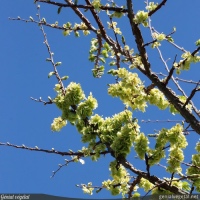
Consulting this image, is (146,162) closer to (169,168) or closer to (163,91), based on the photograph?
(169,168)

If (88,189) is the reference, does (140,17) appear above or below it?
above

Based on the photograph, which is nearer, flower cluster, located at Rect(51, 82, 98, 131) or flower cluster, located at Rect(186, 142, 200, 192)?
flower cluster, located at Rect(186, 142, 200, 192)

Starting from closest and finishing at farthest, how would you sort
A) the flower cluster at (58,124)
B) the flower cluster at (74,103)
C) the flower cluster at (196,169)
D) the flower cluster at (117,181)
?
the flower cluster at (196,169)
the flower cluster at (117,181)
the flower cluster at (74,103)
the flower cluster at (58,124)

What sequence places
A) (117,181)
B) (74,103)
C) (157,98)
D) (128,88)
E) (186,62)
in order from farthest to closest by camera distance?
(74,103) → (117,181) → (157,98) → (128,88) → (186,62)

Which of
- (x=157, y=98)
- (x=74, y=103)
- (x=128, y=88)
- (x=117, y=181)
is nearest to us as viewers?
(x=128, y=88)

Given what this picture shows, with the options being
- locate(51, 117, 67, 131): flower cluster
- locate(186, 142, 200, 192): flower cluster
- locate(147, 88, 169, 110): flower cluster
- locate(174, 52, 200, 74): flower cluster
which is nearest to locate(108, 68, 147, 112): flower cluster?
locate(147, 88, 169, 110): flower cluster

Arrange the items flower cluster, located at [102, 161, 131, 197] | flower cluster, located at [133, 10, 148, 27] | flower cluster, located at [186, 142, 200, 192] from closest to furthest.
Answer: flower cluster, located at [186, 142, 200, 192], flower cluster, located at [133, 10, 148, 27], flower cluster, located at [102, 161, 131, 197]

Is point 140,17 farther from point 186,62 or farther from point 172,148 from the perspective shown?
point 172,148

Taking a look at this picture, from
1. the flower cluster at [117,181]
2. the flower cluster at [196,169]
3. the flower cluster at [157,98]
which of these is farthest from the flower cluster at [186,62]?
the flower cluster at [117,181]

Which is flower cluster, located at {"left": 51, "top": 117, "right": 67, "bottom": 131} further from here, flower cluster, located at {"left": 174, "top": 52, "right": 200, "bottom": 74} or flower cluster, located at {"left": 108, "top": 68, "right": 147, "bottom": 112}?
flower cluster, located at {"left": 174, "top": 52, "right": 200, "bottom": 74}

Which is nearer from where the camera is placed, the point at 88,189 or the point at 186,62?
the point at 186,62

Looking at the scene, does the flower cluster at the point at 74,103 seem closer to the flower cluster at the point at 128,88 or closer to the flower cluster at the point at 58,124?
the flower cluster at the point at 58,124

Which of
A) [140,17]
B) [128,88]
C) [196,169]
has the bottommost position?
[196,169]

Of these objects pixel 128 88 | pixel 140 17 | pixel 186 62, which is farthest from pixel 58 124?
pixel 186 62
